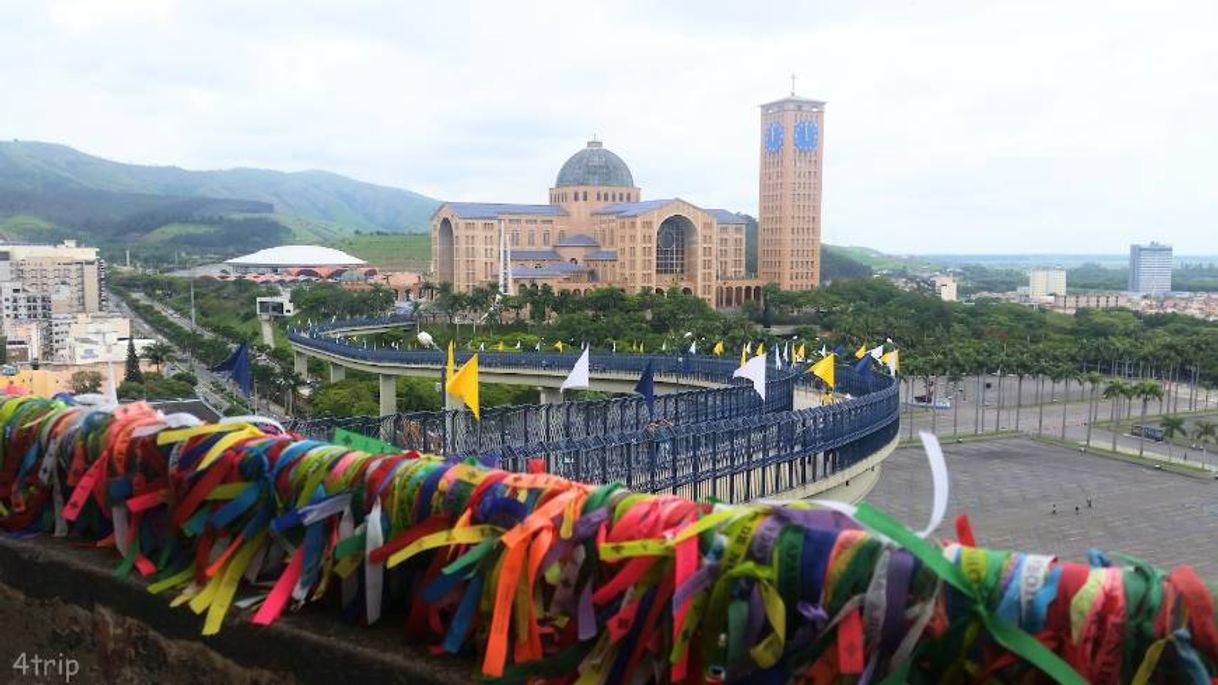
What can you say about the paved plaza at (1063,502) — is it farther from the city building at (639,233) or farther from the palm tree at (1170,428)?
the city building at (639,233)

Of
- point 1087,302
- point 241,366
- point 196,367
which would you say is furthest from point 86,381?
point 1087,302

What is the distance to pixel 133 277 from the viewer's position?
420 feet

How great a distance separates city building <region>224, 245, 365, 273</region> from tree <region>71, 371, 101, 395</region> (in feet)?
229

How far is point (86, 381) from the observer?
5088 centimetres

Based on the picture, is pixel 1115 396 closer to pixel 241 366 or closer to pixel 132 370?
pixel 241 366

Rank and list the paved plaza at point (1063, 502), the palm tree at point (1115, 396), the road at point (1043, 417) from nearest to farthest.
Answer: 1. the paved plaza at point (1063, 502)
2. the road at point (1043, 417)
3. the palm tree at point (1115, 396)

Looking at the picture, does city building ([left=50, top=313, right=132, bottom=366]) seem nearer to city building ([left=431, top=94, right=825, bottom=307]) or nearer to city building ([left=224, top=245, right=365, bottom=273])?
city building ([left=431, top=94, right=825, bottom=307])

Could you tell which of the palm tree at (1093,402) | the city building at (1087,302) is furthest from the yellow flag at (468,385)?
the city building at (1087,302)

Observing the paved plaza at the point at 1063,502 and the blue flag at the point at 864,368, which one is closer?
the blue flag at the point at 864,368

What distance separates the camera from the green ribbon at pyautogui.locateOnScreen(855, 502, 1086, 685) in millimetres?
2703

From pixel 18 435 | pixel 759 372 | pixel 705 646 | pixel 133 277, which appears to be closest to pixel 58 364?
pixel 759 372

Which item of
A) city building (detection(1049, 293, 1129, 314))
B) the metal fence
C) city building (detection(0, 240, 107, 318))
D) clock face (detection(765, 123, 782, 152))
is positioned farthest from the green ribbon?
city building (detection(1049, 293, 1129, 314))

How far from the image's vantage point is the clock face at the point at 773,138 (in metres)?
91.1

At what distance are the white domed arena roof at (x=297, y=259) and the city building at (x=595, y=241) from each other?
40501 millimetres
